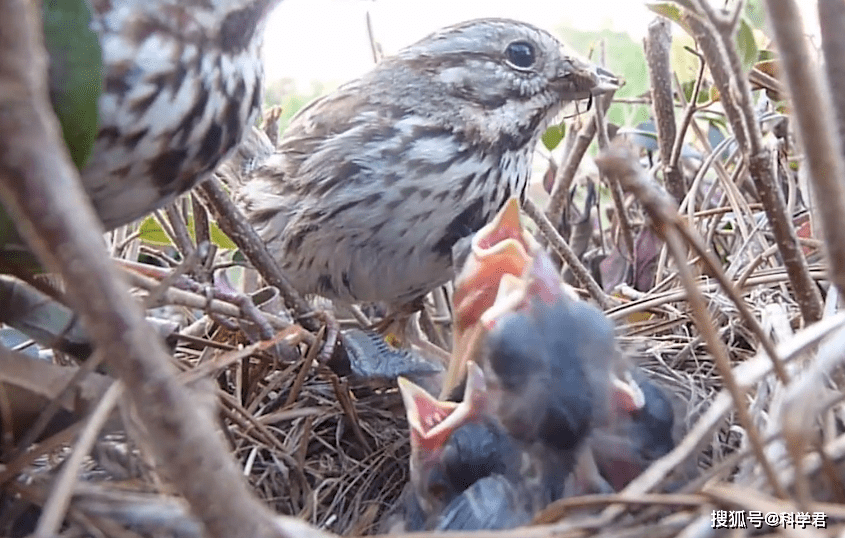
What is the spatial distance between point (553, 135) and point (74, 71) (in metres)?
1.20

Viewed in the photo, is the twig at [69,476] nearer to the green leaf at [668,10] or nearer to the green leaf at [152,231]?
the green leaf at [668,10]

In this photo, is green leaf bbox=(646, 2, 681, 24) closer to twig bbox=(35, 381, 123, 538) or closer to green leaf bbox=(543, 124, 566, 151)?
green leaf bbox=(543, 124, 566, 151)

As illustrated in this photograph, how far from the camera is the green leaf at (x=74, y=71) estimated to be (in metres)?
0.66

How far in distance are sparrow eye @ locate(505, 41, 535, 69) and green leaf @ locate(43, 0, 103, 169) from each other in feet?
3.27

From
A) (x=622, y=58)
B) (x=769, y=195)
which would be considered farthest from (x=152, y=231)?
(x=622, y=58)

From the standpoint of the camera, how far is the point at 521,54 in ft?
5.22

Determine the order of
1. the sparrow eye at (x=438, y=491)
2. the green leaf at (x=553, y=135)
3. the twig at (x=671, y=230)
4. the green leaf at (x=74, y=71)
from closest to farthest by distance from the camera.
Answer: the twig at (x=671, y=230) → the green leaf at (x=74, y=71) → the sparrow eye at (x=438, y=491) → the green leaf at (x=553, y=135)

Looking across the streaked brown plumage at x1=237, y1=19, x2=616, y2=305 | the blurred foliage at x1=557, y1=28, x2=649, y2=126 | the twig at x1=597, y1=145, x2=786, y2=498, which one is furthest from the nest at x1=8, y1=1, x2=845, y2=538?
the blurred foliage at x1=557, y1=28, x2=649, y2=126

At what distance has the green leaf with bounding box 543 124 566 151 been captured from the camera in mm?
1755

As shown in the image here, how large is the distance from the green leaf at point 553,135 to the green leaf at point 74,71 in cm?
115

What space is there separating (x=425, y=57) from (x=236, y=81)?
0.79 meters

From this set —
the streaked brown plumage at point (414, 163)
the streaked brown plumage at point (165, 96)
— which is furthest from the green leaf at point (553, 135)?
the streaked brown plumage at point (165, 96)

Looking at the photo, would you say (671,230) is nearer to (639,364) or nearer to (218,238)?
(639,364)

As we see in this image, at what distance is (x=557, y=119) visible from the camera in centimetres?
165
